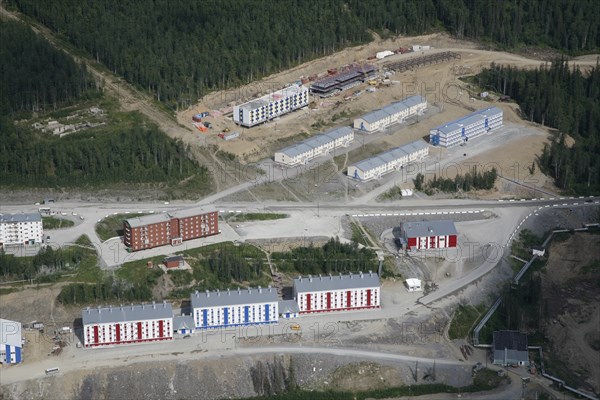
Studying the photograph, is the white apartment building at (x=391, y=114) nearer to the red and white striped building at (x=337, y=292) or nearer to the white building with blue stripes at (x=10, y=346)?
the red and white striped building at (x=337, y=292)

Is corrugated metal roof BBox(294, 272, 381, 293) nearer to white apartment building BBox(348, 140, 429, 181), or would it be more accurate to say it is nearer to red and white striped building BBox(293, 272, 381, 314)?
red and white striped building BBox(293, 272, 381, 314)

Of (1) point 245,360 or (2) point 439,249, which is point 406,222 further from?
(1) point 245,360

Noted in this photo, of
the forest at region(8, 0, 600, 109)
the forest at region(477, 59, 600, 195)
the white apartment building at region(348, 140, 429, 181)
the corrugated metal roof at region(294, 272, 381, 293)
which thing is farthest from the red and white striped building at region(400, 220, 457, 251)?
the forest at region(8, 0, 600, 109)

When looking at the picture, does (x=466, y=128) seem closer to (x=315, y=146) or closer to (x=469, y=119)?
(x=469, y=119)

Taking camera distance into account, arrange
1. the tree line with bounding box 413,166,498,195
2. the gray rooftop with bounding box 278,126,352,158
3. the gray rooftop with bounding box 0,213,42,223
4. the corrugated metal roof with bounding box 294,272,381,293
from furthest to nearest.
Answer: the gray rooftop with bounding box 278,126,352,158
the tree line with bounding box 413,166,498,195
the gray rooftop with bounding box 0,213,42,223
the corrugated metal roof with bounding box 294,272,381,293

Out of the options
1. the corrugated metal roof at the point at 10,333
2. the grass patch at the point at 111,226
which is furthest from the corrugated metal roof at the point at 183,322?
the grass patch at the point at 111,226
